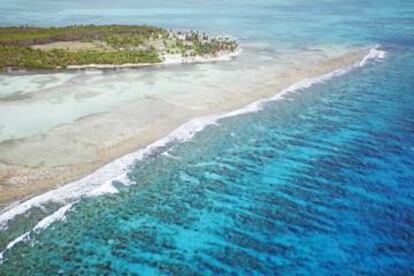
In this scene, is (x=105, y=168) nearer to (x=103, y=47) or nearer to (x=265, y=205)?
(x=265, y=205)

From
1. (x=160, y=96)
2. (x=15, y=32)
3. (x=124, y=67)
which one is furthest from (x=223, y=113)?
(x=15, y=32)

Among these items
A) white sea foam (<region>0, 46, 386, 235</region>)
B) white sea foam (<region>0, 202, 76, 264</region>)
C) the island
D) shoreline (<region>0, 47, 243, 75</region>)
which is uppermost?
the island

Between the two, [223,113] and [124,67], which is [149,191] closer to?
[223,113]

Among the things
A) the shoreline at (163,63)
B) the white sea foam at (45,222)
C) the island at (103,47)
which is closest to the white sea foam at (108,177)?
Answer: the white sea foam at (45,222)

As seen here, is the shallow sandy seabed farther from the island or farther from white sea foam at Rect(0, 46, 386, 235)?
the island

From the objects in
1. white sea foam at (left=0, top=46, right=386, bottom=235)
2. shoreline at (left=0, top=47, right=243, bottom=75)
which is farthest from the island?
white sea foam at (left=0, top=46, right=386, bottom=235)
